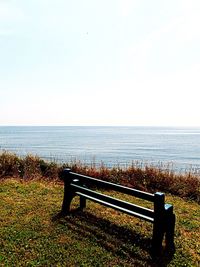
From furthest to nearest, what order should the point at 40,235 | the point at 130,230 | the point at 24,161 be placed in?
the point at 24,161, the point at 130,230, the point at 40,235

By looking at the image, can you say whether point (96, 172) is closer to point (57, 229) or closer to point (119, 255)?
point (57, 229)

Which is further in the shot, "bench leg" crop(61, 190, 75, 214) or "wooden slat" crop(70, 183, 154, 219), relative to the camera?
"bench leg" crop(61, 190, 75, 214)

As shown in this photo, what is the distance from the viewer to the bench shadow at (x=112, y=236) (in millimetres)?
5121

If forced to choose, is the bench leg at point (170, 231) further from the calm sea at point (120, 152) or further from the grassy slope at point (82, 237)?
the calm sea at point (120, 152)

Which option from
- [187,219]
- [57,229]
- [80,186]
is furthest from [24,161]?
[187,219]

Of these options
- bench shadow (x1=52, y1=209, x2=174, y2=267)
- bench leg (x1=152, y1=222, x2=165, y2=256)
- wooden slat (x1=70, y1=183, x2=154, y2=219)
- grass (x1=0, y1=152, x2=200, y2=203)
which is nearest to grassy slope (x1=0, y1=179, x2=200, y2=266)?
bench shadow (x1=52, y1=209, x2=174, y2=267)

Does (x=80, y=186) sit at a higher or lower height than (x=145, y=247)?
higher

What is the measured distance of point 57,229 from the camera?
625 cm

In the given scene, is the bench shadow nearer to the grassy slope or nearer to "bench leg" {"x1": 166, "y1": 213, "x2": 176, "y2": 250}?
the grassy slope

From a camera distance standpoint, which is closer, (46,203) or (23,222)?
(23,222)

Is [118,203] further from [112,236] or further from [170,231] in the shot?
[170,231]

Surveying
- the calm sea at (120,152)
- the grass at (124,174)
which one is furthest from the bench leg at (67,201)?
the calm sea at (120,152)

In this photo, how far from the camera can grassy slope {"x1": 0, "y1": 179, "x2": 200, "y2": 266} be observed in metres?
4.96

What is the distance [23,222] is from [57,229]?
3.03 ft
